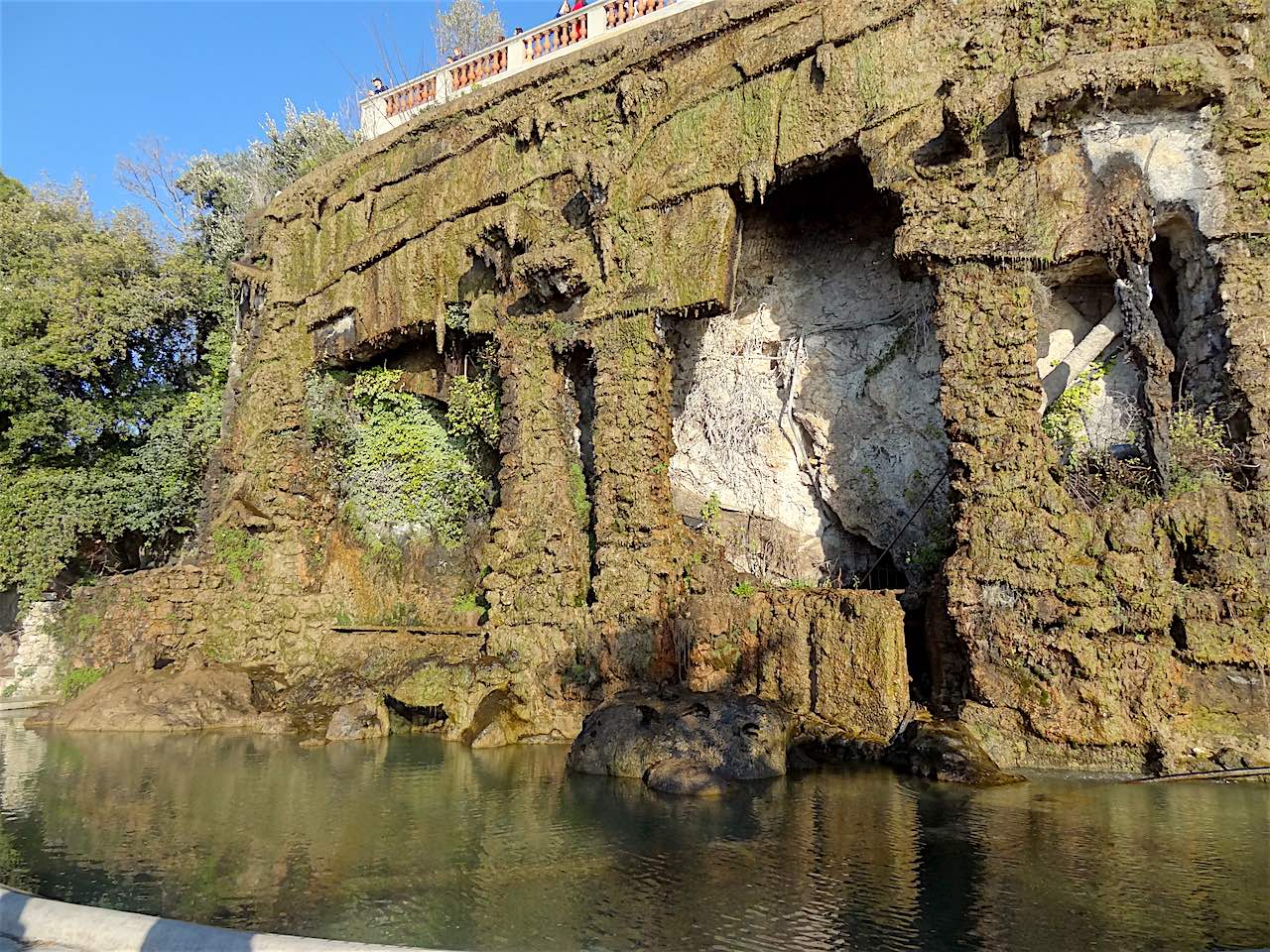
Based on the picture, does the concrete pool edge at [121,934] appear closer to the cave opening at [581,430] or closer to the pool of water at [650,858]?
the pool of water at [650,858]

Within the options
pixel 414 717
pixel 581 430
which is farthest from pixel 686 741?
pixel 581 430

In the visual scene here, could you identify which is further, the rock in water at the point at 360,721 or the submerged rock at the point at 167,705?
the submerged rock at the point at 167,705

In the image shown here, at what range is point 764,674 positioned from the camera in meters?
10.2

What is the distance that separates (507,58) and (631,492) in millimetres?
11460

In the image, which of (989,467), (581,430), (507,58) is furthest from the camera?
(507,58)

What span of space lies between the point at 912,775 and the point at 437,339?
32.8ft

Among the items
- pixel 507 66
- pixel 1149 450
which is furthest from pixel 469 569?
pixel 507 66

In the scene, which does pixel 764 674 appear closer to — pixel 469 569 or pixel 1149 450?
pixel 1149 450

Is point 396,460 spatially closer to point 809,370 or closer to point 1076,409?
point 809,370

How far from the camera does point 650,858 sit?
5.76m

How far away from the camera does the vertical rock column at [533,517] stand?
1210 centimetres

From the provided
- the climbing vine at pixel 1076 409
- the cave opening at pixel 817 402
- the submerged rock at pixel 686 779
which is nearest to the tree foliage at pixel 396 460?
the cave opening at pixel 817 402

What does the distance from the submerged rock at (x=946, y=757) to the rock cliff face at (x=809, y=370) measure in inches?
20.3

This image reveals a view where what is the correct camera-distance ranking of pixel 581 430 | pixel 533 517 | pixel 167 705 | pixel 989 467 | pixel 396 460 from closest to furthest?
pixel 989 467
pixel 167 705
pixel 533 517
pixel 581 430
pixel 396 460
